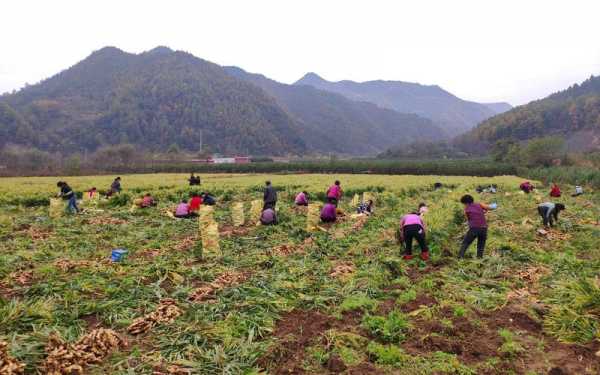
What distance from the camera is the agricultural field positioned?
16.3ft

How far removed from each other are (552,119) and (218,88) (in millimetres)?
116835

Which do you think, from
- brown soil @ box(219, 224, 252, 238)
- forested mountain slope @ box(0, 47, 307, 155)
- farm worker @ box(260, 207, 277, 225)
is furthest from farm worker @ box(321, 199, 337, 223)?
forested mountain slope @ box(0, 47, 307, 155)

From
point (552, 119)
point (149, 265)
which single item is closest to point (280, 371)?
point (149, 265)

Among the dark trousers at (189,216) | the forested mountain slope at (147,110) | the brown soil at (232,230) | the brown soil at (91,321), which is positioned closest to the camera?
the brown soil at (91,321)

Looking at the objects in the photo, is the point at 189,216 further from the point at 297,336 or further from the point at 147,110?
the point at 147,110

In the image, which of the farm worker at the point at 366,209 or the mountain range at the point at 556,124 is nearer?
the farm worker at the point at 366,209

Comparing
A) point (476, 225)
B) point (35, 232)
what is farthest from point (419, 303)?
point (35, 232)

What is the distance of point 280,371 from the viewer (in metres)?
4.79

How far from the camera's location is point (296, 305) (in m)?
6.90

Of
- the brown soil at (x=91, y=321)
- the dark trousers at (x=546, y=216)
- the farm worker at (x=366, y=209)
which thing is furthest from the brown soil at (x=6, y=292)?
the dark trousers at (x=546, y=216)

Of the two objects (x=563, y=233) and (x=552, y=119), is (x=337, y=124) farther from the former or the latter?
(x=563, y=233)

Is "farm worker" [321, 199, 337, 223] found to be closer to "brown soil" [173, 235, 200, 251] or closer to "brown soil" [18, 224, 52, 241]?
"brown soil" [173, 235, 200, 251]

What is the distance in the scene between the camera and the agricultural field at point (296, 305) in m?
4.96

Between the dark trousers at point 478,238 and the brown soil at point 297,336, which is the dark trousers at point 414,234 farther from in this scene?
the brown soil at point 297,336
